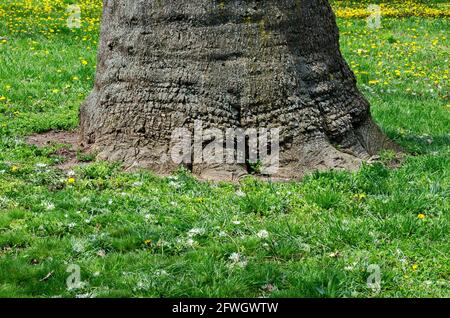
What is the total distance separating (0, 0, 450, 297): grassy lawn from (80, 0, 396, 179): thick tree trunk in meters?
0.38

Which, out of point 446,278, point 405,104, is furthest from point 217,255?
point 405,104

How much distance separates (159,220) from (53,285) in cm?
115

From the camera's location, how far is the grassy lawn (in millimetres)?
4418

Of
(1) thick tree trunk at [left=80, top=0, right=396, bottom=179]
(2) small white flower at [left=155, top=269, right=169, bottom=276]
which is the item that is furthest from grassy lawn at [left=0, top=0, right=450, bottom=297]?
(1) thick tree trunk at [left=80, top=0, right=396, bottom=179]

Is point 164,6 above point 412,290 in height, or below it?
above

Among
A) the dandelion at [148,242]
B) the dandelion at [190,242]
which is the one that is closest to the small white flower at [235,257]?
the dandelion at [190,242]

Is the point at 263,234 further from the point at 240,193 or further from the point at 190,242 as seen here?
the point at 240,193

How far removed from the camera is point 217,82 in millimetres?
6418

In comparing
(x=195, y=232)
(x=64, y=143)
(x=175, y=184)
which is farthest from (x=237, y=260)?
(x=64, y=143)

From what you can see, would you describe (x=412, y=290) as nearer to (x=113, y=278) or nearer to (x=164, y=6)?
(x=113, y=278)

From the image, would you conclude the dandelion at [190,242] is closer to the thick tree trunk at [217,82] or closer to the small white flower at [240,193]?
the small white flower at [240,193]

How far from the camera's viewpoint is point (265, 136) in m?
6.45

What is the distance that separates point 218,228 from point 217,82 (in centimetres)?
168

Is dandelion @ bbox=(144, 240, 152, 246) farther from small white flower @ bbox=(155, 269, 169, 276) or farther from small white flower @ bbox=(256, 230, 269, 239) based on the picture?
small white flower @ bbox=(256, 230, 269, 239)
